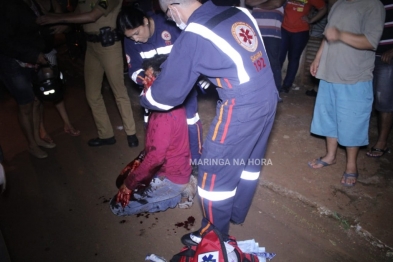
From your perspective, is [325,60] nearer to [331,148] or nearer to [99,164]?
→ [331,148]

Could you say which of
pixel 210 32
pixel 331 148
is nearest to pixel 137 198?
pixel 210 32

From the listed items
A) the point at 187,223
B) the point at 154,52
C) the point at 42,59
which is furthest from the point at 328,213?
the point at 42,59

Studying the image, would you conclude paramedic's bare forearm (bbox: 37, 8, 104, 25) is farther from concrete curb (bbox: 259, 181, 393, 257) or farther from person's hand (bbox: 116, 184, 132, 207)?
concrete curb (bbox: 259, 181, 393, 257)

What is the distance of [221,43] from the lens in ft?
6.07

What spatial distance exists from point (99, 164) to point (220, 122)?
86.2 inches

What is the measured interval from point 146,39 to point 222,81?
1204 millimetres

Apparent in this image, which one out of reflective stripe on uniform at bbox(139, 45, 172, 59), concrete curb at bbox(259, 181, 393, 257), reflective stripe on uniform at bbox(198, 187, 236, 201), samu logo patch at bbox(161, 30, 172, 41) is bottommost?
concrete curb at bbox(259, 181, 393, 257)

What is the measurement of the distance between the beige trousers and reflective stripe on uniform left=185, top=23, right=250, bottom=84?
6.26ft

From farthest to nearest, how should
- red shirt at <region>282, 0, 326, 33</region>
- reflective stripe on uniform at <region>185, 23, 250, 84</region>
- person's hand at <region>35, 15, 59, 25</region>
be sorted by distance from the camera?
red shirt at <region>282, 0, 326, 33</region>, person's hand at <region>35, 15, 59, 25</region>, reflective stripe on uniform at <region>185, 23, 250, 84</region>

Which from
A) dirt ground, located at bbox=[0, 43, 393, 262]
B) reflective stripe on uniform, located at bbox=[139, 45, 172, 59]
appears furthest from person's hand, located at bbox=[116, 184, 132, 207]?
reflective stripe on uniform, located at bbox=[139, 45, 172, 59]

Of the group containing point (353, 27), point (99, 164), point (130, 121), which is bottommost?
point (99, 164)

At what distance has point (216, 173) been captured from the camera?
2.16 m

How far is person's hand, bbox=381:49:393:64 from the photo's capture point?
294 centimetres

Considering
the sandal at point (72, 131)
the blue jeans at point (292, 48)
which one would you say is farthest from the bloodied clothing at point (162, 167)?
the blue jeans at point (292, 48)
